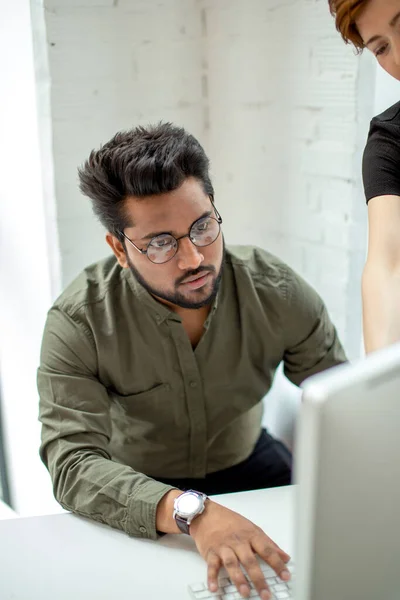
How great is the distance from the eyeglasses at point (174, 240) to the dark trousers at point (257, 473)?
0.56 metres

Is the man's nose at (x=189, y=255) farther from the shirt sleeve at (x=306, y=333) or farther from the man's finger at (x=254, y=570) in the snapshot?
the man's finger at (x=254, y=570)

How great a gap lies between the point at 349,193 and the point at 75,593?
4.46 ft

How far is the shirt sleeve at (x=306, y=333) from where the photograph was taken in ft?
5.41

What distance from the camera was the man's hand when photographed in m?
1.05

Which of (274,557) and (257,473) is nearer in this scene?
(274,557)

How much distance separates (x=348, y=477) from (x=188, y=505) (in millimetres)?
611

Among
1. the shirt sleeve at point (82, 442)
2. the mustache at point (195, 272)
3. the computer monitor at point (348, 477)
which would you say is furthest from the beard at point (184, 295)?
the computer monitor at point (348, 477)

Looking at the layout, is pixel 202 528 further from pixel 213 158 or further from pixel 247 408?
pixel 213 158

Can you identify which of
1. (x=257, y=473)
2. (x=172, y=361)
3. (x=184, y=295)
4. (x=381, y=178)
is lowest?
(x=257, y=473)

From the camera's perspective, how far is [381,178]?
1275 mm

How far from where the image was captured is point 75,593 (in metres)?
1.06

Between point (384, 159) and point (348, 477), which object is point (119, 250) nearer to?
point (384, 159)

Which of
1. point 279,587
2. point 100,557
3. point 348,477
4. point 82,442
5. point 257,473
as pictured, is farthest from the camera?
point 257,473

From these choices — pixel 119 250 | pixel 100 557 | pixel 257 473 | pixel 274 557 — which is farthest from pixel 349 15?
pixel 257 473
